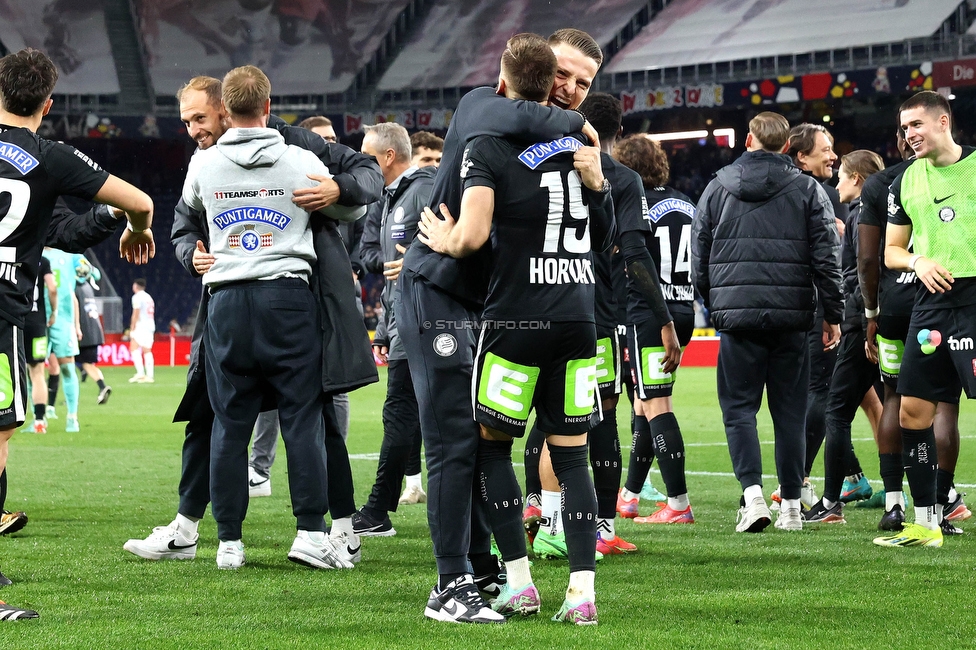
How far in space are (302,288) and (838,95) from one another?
89.4ft

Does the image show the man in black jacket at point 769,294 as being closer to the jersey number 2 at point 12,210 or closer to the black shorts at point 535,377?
the black shorts at point 535,377

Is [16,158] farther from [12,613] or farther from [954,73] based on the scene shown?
[954,73]

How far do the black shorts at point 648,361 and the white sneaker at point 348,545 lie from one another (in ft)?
6.22

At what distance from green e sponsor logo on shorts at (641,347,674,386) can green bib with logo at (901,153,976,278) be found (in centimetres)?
143

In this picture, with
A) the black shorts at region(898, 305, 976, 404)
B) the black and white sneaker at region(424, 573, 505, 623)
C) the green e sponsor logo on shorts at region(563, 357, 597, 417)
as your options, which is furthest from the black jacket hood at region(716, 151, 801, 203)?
the black and white sneaker at region(424, 573, 505, 623)

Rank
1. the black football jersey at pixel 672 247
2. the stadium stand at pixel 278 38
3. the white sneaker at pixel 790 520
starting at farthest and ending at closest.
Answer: the stadium stand at pixel 278 38 → the black football jersey at pixel 672 247 → the white sneaker at pixel 790 520

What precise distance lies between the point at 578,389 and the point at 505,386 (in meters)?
0.24

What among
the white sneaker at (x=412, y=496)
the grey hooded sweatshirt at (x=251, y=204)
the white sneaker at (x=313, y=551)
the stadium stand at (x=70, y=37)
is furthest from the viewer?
the stadium stand at (x=70, y=37)

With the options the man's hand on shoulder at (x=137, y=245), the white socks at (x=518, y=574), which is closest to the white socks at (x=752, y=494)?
the white socks at (x=518, y=574)

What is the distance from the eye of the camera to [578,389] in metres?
3.75

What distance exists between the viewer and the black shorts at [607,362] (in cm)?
501

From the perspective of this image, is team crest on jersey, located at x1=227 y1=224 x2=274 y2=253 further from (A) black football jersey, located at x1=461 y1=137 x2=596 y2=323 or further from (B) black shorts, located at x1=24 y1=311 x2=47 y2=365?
(B) black shorts, located at x1=24 y1=311 x2=47 y2=365

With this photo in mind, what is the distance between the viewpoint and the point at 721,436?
1130cm

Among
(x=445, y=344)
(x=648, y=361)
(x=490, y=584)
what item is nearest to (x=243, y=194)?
(x=445, y=344)
